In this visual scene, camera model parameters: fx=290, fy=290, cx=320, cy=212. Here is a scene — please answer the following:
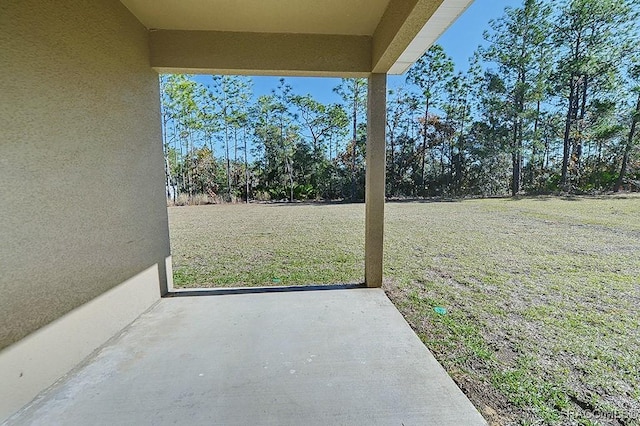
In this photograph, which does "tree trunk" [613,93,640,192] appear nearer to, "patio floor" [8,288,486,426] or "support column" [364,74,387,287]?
"support column" [364,74,387,287]

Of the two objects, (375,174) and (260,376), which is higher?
(375,174)

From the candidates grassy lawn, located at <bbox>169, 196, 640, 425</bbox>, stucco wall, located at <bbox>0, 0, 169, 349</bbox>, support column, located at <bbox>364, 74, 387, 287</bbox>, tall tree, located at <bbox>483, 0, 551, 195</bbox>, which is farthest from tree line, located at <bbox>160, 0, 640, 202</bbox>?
stucco wall, located at <bbox>0, 0, 169, 349</bbox>

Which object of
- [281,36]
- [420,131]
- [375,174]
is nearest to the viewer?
[281,36]

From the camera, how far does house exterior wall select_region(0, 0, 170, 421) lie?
1448 millimetres

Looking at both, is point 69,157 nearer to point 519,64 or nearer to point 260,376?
point 260,376

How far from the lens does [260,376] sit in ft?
5.66

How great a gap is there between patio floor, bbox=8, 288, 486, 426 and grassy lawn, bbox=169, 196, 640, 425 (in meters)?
0.32

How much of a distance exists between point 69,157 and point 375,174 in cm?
256

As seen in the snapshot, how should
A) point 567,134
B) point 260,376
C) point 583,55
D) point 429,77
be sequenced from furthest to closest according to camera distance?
point 429,77
point 567,134
point 583,55
point 260,376

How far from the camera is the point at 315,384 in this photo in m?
1.66

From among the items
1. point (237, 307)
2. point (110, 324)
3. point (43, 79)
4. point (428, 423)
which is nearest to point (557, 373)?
point (428, 423)

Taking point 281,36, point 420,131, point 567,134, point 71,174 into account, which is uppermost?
point 420,131

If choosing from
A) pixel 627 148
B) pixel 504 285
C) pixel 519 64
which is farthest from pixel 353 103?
pixel 504 285

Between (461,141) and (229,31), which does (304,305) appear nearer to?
(229,31)
